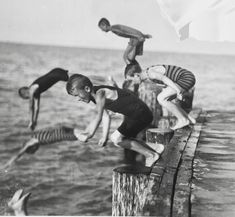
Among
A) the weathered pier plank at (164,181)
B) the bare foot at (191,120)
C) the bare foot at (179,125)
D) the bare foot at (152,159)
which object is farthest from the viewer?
the bare foot at (191,120)

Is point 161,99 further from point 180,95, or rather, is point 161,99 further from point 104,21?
point 104,21

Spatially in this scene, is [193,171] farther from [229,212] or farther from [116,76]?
[116,76]

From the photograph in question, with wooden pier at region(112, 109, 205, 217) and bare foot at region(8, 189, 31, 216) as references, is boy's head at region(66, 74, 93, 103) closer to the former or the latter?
wooden pier at region(112, 109, 205, 217)

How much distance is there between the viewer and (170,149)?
116 inches

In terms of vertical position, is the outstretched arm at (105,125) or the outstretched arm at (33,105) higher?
the outstretched arm at (33,105)

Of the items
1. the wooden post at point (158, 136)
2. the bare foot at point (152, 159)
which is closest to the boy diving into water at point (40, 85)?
the wooden post at point (158, 136)

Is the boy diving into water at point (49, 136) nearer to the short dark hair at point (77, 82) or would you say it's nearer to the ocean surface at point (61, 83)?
the ocean surface at point (61, 83)

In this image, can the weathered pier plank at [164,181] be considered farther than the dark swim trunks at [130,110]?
No

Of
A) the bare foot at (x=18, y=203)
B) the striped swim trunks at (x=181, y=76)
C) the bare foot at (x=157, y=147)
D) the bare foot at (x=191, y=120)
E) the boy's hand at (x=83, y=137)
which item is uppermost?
Result: the striped swim trunks at (x=181, y=76)

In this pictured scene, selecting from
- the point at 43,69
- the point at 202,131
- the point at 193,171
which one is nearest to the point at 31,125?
the point at 43,69

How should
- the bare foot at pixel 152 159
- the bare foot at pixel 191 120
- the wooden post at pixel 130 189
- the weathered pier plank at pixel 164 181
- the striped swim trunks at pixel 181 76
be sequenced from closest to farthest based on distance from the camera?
the weathered pier plank at pixel 164 181, the wooden post at pixel 130 189, the bare foot at pixel 152 159, the striped swim trunks at pixel 181 76, the bare foot at pixel 191 120

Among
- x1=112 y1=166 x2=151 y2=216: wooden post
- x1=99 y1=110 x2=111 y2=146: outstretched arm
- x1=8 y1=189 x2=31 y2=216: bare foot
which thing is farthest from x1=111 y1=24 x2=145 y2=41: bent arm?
x1=8 y1=189 x2=31 y2=216: bare foot

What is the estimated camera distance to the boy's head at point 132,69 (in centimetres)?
312

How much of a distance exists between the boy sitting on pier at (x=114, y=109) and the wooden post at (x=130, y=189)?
43cm
